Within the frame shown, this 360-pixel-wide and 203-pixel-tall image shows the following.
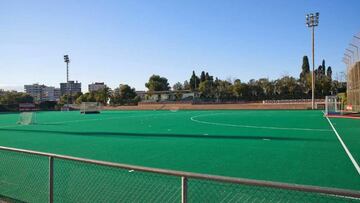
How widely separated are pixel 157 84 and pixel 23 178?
131 meters

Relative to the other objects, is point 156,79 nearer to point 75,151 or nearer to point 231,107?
point 231,107

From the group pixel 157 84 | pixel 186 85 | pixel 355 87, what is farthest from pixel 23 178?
pixel 186 85

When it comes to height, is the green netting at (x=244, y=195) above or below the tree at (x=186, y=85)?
below

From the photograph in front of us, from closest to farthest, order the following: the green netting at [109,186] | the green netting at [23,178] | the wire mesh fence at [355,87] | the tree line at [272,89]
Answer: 1. the green netting at [109,186]
2. the green netting at [23,178]
3. the wire mesh fence at [355,87]
4. the tree line at [272,89]

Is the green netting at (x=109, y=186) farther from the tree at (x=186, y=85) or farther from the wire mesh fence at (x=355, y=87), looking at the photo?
the tree at (x=186, y=85)

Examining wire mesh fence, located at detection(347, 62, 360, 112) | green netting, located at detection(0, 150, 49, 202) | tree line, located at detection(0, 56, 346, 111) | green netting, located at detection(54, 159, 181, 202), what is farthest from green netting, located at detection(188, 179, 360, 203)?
tree line, located at detection(0, 56, 346, 111)

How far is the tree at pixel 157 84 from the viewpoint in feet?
456

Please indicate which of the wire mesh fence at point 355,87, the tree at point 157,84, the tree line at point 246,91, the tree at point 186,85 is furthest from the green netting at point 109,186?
the tree at point 186,85

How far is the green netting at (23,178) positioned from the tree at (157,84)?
129m

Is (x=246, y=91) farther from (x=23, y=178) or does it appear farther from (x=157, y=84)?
(x=23, y=178)

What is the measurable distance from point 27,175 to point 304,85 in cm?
9444

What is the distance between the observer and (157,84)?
456 feet

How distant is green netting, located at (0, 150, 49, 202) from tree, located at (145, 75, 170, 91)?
422ft

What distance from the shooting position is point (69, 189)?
23.8 ft
